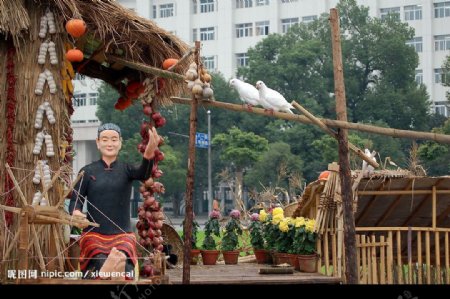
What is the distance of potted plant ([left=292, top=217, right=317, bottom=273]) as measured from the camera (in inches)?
415

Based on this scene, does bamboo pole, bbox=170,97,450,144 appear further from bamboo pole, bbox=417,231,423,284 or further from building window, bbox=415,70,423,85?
building window, bbox=415,70,423,85

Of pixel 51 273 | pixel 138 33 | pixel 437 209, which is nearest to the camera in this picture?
pixel 51 273

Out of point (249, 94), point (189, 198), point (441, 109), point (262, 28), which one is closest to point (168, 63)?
point (249, 94)

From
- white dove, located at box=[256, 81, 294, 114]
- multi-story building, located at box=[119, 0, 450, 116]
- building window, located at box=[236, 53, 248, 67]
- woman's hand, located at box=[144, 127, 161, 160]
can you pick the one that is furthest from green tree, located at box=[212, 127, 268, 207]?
woman's hand, located at box=[144, 127, 161, 160]

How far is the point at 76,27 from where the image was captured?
335 inches

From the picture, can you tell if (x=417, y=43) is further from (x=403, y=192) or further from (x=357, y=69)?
(x=403, y=192)

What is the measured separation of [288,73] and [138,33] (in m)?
37.9

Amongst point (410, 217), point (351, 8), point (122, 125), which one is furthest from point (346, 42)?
point (410, 217)

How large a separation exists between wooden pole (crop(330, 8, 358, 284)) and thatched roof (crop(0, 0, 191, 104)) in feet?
5.36

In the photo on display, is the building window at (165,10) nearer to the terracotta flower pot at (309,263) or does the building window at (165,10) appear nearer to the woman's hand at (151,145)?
the terracotta flower pot at (309,263)

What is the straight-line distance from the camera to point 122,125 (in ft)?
148

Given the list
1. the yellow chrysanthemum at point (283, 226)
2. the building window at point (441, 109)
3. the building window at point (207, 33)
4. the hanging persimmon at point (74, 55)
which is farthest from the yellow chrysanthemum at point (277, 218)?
the building window at point (207, 33)

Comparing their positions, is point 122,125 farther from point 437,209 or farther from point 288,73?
point 437,209

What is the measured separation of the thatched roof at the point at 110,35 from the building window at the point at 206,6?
46677 millimetres
